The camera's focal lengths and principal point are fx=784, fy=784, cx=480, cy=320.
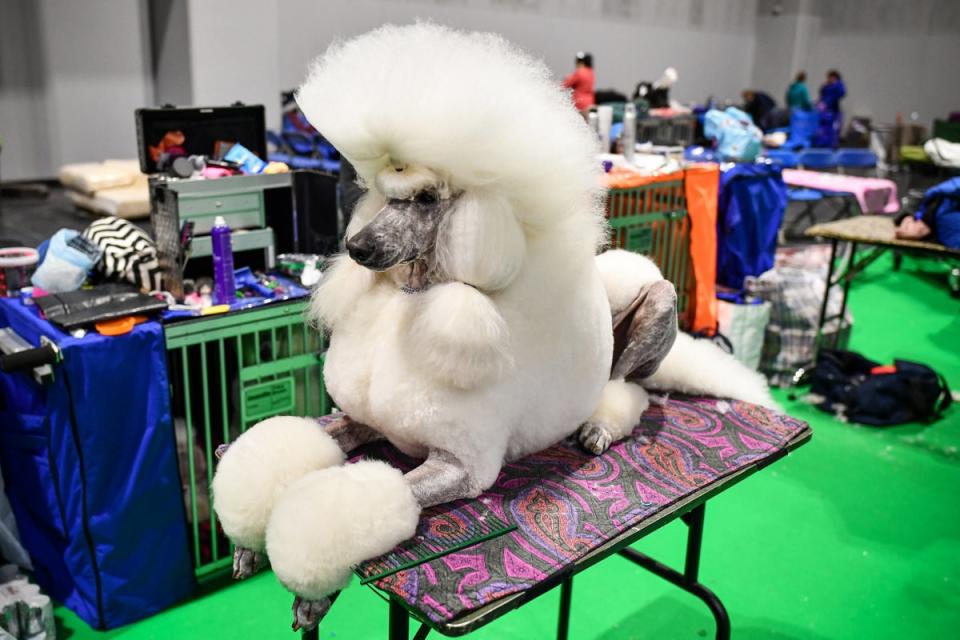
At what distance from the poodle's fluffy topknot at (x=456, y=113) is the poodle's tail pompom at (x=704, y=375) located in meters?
0.71

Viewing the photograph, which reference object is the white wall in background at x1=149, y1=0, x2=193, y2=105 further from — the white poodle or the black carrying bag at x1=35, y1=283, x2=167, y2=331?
the white poodle

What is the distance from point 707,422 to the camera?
1.75m

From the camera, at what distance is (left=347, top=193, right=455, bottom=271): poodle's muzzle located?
3.75ft

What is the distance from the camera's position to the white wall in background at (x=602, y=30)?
27.7ft

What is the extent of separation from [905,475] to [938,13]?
12858mm

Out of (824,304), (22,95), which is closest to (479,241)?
(824,304)

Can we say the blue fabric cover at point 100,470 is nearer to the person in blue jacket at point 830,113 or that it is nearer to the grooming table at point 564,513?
the grooming table at point 564,513

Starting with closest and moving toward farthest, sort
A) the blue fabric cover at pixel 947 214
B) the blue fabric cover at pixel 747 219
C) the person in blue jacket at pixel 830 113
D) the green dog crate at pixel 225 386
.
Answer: the green dog crate at pixel 225 386 < the blue fabric cover at pixel 947 214 < the blue fabric cover at pixel 747 219 < the person in blue jacket at pixel 830 113

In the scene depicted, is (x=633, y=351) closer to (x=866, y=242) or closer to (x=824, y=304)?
(x=866, y=242)

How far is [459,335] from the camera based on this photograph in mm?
1139

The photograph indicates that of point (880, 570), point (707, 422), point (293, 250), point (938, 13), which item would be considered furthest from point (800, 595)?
point (938, 13)

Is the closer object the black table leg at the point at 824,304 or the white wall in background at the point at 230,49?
the black table leg at the point at 824,304

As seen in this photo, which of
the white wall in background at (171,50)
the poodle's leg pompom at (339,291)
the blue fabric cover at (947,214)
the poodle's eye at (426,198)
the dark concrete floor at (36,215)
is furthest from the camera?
the white wall in background at (171,50)

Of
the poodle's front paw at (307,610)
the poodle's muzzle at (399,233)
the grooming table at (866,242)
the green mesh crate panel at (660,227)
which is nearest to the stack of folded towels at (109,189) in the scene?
the green mesh crate panel at (660,227)
